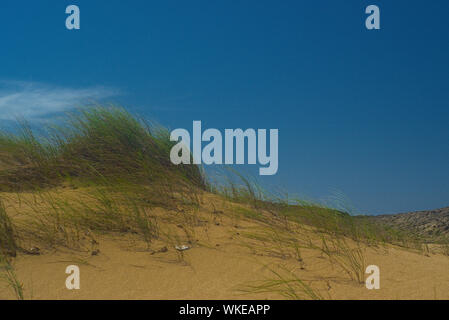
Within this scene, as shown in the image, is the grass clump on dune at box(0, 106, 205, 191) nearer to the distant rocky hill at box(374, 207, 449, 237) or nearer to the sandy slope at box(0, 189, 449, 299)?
the sandy slope at box(0, 189, 449, 299)

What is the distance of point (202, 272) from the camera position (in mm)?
3574

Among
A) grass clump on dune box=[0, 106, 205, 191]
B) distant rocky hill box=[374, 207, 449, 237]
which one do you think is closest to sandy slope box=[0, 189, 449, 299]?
grass clump on dune box=[0, 106, 205, 191]

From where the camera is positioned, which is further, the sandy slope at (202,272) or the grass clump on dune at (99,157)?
the grass clump on dune at (99,157)

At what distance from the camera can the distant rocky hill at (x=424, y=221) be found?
26.7ft

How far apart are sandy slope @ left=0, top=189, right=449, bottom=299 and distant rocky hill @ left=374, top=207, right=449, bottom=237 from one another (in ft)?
13.3

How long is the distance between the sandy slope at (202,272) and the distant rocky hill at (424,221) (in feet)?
13.3

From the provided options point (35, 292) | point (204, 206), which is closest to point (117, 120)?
point (204, 206)

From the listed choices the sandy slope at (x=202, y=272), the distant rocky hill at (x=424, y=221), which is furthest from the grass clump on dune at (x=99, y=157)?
the distant rocky hill at (x=424, y=221)

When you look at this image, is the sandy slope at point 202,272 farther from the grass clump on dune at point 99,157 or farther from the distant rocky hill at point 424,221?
the distant rocky hill at point 424,221

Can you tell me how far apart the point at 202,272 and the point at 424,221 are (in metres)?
7.28

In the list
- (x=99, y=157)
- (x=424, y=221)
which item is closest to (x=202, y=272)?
(x=99, y=157)

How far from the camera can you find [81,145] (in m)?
6.99

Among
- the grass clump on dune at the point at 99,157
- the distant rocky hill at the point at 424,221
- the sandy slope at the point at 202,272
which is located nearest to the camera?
the sandy slope at the point at 202,272
